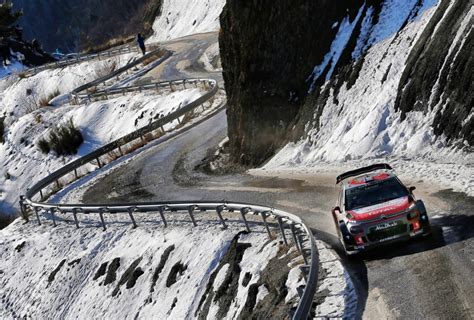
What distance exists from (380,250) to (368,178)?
1.55 meters

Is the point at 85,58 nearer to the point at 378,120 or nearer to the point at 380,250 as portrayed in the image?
the point at 378,120

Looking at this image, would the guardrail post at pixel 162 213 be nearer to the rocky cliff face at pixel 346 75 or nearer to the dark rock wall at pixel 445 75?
the rocky cliff face at pixel 346 75

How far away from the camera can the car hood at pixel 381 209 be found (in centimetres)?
→ 1208

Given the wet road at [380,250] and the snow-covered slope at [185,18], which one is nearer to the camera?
the wet road at [380,250]

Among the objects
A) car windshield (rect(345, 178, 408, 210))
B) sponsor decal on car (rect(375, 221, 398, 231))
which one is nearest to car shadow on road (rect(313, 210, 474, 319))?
sponsor decal on car (rect(375, 221, 398, 231))

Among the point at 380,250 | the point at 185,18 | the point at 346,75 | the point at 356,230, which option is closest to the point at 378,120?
the point at 346,75

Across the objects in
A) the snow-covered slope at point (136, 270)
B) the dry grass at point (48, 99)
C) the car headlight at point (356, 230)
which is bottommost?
the dry grass at point (48, 99)

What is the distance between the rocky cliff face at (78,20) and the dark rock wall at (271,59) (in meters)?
79.6

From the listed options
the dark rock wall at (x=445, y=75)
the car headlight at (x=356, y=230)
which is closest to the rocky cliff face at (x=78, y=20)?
the dark rock wall at (x=445, y=75)

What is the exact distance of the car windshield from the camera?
41.8 ft

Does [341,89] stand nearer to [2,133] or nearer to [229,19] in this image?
[229,19]

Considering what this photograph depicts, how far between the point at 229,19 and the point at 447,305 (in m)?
21.7

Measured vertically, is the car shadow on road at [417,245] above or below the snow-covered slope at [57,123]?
above

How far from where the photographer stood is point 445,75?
18.7 metres
